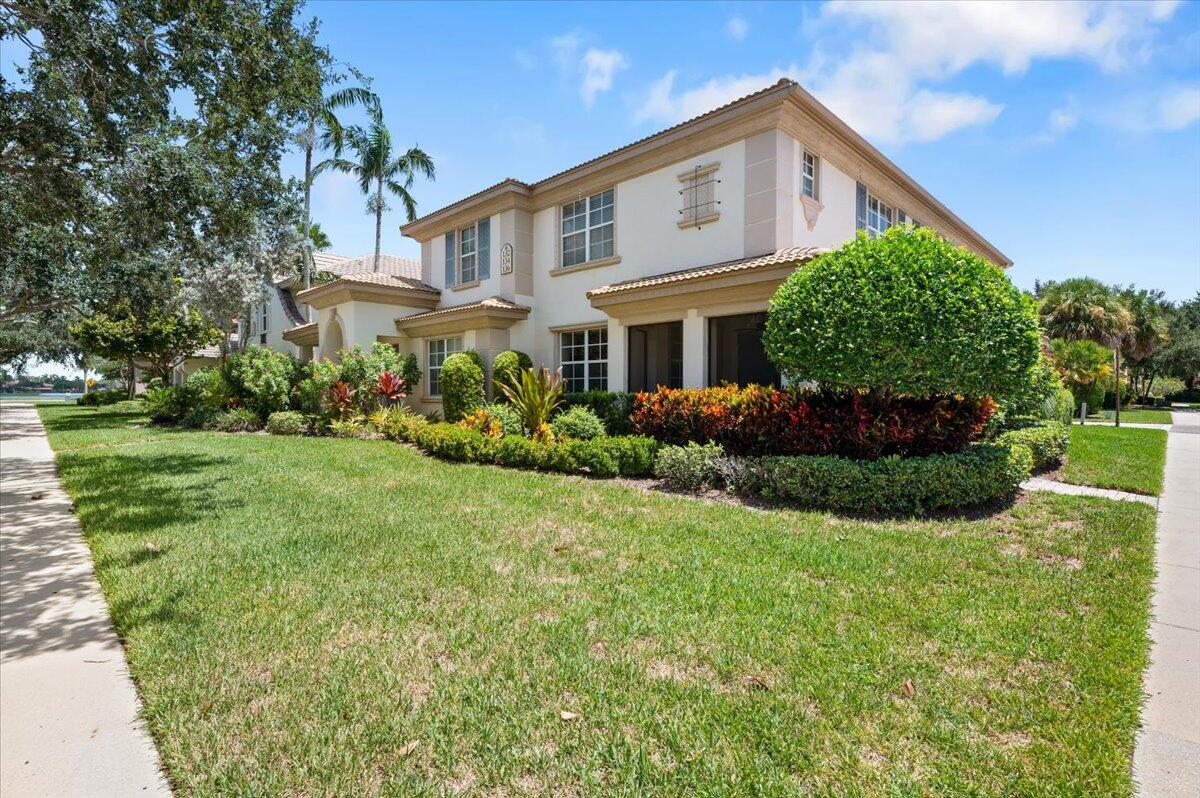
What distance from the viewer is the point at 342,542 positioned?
6.15 m

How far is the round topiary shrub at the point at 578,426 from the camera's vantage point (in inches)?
481

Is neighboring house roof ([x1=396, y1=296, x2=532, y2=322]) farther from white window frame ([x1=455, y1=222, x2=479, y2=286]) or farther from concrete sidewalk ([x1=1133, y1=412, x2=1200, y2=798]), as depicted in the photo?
concrete sidewalk ([x1=1133, y1=412, x2=1200, y2=798])

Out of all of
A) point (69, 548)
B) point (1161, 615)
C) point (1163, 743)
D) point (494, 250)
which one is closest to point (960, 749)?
point (1163, 743)

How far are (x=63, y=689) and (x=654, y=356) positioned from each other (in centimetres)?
1350

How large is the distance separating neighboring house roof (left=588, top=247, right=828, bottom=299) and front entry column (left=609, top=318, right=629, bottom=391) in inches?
38.8

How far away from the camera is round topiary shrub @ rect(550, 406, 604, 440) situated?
1221 centimetres

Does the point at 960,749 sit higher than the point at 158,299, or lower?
lower

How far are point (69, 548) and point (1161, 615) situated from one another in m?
10.2

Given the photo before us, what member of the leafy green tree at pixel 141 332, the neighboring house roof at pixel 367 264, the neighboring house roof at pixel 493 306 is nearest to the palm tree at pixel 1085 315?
the neighboring house roof at pixel 493 306

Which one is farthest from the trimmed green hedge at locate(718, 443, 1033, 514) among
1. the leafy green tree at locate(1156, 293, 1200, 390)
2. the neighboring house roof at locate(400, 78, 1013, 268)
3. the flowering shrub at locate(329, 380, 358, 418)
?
the leafy green tree at locate(1156, 293, 1200, 390)

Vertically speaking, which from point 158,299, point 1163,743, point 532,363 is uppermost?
point 158,299

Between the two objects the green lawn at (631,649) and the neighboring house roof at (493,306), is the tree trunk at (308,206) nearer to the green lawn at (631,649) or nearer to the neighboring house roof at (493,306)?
the neighboring house roof at (493,306)

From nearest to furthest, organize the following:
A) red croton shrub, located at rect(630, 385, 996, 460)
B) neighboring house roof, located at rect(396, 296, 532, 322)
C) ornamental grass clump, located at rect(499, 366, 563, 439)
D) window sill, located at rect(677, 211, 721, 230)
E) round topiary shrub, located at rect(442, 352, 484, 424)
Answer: red croton shrub, located at rect(630, 385, 996, 460)
window sill, located at rect(677, 211, 721, 230)
ornamental grass clump, located at rect(499, 366, 563, 439)
round topiary shrub, located at rect(442, 352, 484, 424)
neighboring house roof, located at rect(396, 296, 532, 322)

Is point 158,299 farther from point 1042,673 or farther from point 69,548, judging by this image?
point 1042,673
